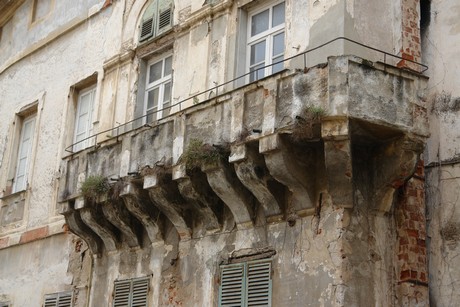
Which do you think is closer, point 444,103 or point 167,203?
point 444,103

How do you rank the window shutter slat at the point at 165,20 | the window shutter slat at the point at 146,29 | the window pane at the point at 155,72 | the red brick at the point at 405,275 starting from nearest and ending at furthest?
the red brick at the point at 405,275
the window shutter slat at the point at 165,20
the window pane at the point at 155,72
the window shutter slat at the point at 146,29

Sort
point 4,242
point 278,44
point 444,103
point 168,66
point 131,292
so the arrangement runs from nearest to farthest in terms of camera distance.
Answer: point 444,103
point 278,44
point 131,292
point 168,66
point 4,242

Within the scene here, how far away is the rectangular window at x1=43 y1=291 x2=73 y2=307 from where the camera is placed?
13.8 m

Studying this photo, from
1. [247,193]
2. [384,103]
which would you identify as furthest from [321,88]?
[247,193]

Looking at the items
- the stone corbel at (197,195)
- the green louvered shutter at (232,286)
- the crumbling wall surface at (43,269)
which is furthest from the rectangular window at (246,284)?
the crumbling wall surface at (43,269)

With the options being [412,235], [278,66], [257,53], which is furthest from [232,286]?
[257,53]

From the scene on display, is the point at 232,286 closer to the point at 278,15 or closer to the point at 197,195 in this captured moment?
the point at 197,195

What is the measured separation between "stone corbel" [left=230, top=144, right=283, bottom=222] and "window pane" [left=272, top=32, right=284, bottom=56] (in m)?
1.91

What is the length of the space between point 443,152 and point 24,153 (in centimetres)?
952

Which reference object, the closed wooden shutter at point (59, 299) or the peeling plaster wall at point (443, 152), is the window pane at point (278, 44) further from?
the closed wooden shutter at point (59, 299)

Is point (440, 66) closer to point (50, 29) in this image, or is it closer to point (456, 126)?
point (456, 126)

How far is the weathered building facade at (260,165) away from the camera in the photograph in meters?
9.51

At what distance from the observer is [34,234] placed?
596 inches

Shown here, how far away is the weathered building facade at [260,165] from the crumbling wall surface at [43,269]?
4cm
